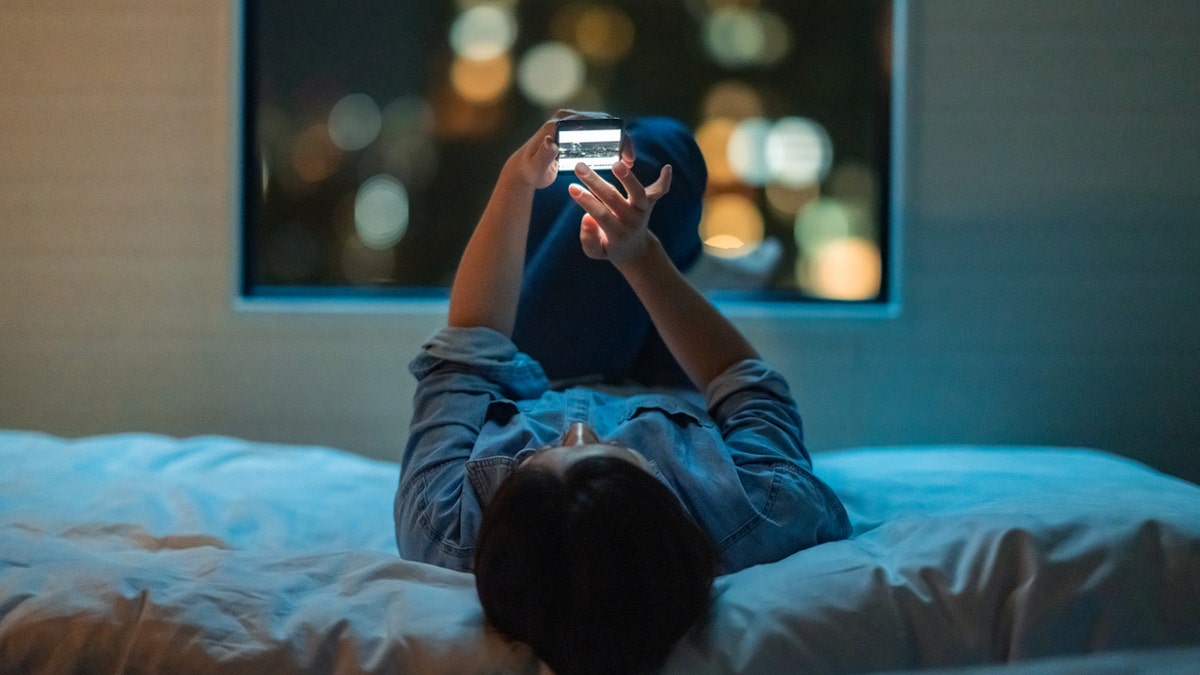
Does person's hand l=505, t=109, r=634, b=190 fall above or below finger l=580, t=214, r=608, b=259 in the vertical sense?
above

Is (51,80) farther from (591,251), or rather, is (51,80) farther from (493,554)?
(493,554)

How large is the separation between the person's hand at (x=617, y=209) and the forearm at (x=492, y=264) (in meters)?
0.11

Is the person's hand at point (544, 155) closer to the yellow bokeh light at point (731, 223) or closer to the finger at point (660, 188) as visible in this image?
the finger at point (660, 188)

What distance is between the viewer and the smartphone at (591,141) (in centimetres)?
124

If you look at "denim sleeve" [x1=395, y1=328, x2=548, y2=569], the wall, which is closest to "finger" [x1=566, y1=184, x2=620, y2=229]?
"denim sleeve" [x1=395, y1=328, x2=548, y2=569]

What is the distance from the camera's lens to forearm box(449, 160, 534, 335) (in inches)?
53.4

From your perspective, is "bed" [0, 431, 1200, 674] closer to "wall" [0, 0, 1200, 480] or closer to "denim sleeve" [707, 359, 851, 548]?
"denim sleeve" [707, 359, 851, 548]

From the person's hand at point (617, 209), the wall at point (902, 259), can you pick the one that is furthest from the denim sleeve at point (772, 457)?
the wall at point (902, 259)

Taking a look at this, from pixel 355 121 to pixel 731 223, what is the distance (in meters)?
1.01

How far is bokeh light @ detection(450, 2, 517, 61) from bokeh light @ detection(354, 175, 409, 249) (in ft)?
1.28

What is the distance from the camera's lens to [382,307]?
7.72 ft

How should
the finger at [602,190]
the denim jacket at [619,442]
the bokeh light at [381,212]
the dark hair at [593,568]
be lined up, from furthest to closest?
1. the bokeh light at [381,212]
2. the finger at [602,190]
3. the denim jacket at [619,442]
4. the dark hair at [593,568]

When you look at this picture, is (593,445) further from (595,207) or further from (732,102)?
(732,102)

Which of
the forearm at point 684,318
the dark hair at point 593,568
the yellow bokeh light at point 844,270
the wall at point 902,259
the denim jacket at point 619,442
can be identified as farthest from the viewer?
the yellow bokeh light at point 844,270
